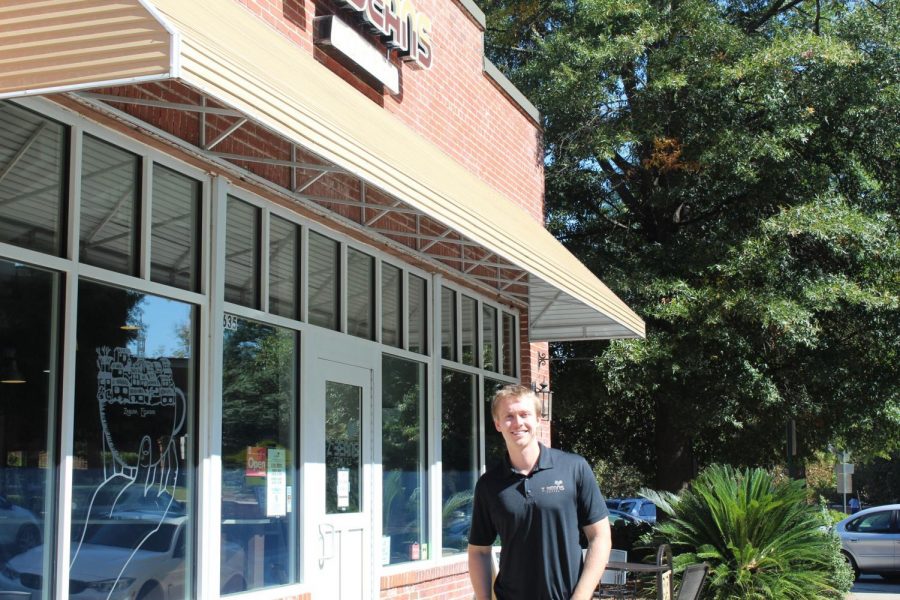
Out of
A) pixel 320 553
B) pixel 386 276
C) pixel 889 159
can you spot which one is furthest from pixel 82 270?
pixel 889 159

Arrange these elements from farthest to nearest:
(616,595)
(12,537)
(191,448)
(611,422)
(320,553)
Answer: (611,422)
(616,595)
(320,553)
(191,448)
(12,537)

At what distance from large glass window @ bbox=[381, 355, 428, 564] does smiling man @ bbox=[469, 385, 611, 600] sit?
559 cm

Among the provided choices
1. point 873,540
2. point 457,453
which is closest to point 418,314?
A: point 457,453

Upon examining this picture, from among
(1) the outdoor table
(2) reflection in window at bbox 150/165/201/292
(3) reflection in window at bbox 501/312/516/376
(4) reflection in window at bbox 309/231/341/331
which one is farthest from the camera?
(3) reflection in window at bbox 501/312/516/376

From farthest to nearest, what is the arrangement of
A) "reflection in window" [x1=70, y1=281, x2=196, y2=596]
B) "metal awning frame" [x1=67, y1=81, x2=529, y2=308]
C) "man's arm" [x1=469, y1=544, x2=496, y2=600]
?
"metal awning frame" [x1=67, y1=81, x2=529, y2=308]
"reflection in window" [x1=70, y1=281, x2=196, y2=596]
"man's arm" [x1=469, y1=544, x2=496, y2=600]

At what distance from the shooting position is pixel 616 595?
13023mm

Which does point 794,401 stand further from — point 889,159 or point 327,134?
point 327,134

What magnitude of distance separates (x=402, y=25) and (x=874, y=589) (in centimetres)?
1464

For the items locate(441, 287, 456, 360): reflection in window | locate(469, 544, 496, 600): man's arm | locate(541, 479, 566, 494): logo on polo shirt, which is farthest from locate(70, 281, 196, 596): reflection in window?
locate(441, 287, 456, 360): reflection in window

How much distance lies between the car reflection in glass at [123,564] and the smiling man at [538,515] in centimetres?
251

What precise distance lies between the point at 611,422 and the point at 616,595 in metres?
10.8

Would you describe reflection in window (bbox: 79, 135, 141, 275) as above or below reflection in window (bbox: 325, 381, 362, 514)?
above

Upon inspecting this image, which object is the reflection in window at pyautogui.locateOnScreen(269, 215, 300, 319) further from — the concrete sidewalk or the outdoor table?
the concrete sidewalk

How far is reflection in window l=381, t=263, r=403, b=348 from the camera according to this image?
10.1m
